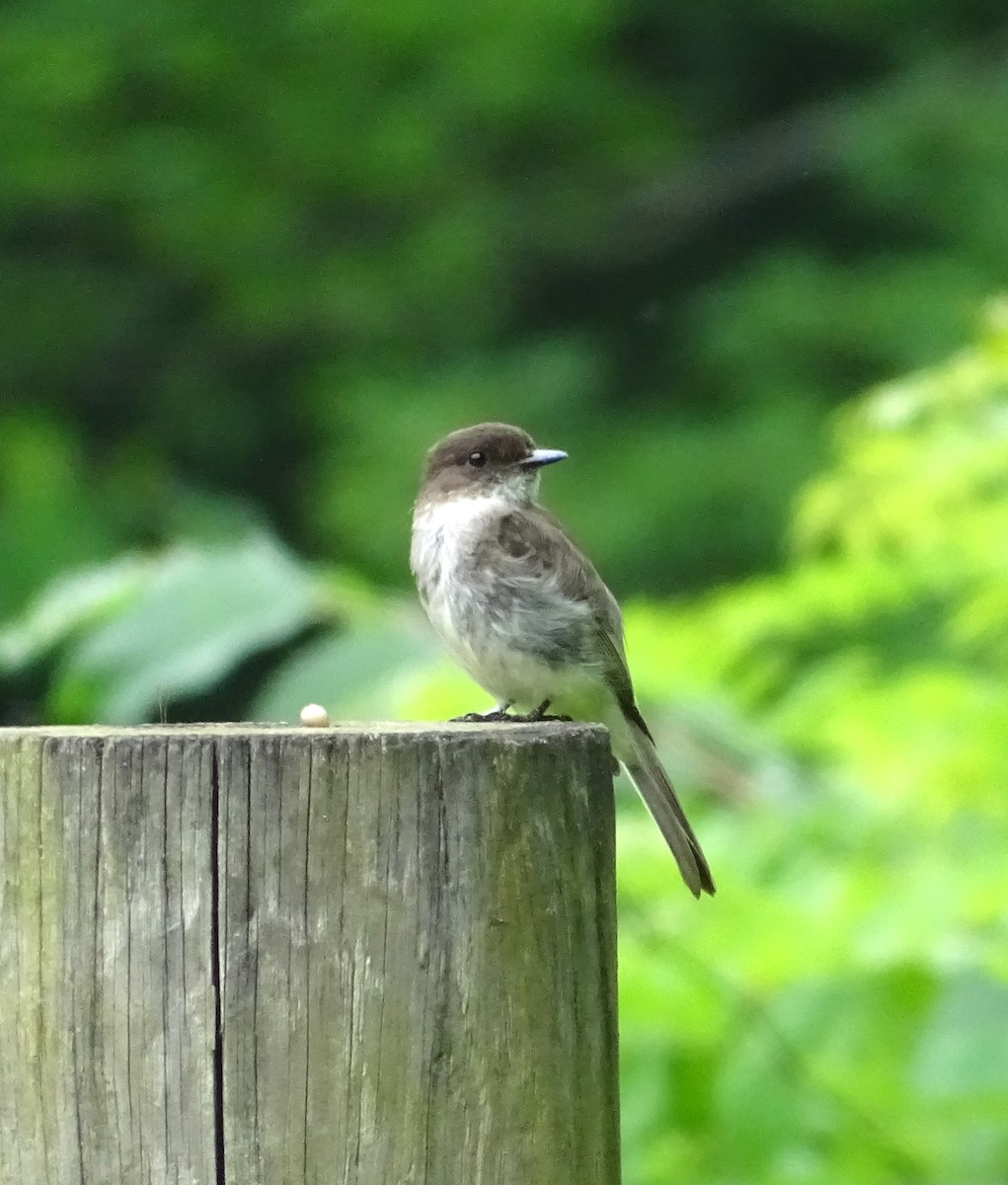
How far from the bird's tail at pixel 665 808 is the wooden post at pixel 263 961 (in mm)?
1328

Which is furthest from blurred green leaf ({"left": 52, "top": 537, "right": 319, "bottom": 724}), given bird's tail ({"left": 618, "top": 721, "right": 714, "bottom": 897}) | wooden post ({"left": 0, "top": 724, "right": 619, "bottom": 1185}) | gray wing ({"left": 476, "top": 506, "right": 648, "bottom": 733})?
wooden post ({"left": 0, "top": 724, "right": 619, "bottom": 1185})

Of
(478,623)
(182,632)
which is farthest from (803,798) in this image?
(182,632)

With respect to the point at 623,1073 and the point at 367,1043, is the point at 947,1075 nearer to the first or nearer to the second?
the point at 623,1073

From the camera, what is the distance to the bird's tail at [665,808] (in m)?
3.45

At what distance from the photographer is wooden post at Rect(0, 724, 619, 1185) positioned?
2006 mm

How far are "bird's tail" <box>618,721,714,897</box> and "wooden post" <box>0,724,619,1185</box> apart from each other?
4.36 ft

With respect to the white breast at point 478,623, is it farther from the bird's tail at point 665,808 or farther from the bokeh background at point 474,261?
the bokeh background at point 474,261

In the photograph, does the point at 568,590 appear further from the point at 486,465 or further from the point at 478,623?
the point at 486,465

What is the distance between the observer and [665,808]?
3.71 metres

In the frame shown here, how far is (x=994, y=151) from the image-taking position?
13.0 m

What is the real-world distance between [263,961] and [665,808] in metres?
1.78

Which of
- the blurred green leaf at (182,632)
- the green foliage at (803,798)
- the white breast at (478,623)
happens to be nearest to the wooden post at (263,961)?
the green foliage at (803,798)

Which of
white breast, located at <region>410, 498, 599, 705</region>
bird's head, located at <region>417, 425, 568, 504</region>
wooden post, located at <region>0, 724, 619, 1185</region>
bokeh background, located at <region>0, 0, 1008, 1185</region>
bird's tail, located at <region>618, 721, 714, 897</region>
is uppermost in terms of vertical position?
bokeh background, located at <region>0, 0, 1008, 1185</region>

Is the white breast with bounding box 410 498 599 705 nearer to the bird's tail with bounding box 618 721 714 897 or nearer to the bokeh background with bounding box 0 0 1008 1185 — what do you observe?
the bird's tail with bounding box 618 721 714 897
